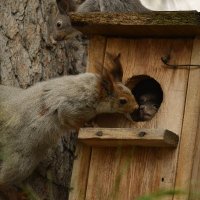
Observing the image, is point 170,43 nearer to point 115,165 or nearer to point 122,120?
point 122,120

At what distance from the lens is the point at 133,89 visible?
15.6ft

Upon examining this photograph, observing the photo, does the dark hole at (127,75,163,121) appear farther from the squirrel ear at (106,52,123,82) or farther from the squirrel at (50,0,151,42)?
the squirrel at (50,0,151,42)

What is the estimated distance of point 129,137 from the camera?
13.3 feet

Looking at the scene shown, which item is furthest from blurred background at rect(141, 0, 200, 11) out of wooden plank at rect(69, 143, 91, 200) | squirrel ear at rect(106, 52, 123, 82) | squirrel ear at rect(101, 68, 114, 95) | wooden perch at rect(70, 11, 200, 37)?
wooden plank at rect(69, 143, 91, 200)

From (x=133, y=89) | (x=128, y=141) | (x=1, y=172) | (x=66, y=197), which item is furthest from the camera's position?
(x=66, y=197)

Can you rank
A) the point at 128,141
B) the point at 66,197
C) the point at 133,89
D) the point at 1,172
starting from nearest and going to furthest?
the point at 128,141 → the point at 1,172 → the point at 133,89 → the point at 66,197

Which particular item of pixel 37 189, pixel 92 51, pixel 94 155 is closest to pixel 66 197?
pixel 37 189

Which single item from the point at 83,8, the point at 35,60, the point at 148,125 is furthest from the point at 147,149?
the point at 83,8

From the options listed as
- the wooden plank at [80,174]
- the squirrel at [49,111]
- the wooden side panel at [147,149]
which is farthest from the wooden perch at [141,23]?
the wooden plank at [80,174]

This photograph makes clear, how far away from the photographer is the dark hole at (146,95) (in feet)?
14.9

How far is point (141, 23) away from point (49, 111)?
82cm

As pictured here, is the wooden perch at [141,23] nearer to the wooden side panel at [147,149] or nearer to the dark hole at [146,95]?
the wooden side panel at [147,149]

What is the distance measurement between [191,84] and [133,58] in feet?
1.57

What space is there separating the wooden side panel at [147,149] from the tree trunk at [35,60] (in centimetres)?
53
